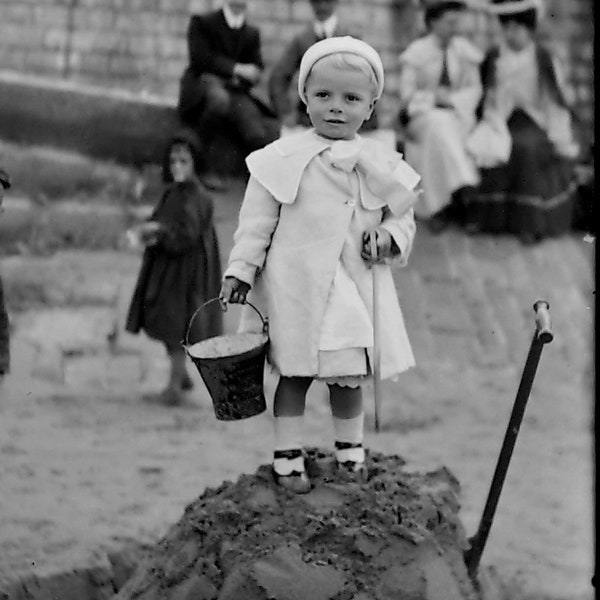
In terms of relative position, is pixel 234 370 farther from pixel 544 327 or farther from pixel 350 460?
pixel 544 327

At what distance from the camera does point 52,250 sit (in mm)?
5336

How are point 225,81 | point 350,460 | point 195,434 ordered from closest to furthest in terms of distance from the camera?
point 350,460, point 195,434, point 225,81

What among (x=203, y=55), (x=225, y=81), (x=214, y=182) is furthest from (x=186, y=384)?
(x=203, y=55)

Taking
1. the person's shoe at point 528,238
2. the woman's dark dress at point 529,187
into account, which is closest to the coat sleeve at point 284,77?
the woman's dark dress at point 529,187

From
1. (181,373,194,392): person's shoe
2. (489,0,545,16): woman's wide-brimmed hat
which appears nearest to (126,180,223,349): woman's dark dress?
(181,373,194,392): person's shoe

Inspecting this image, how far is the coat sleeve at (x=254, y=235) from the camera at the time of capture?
2.90 m

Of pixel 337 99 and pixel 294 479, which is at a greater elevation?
pixel 337 99

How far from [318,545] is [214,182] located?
253 centimetres

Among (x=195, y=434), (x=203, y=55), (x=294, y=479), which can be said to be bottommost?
(x=195, y=434)

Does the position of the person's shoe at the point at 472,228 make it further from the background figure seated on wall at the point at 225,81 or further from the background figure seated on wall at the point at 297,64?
the background figure seated on wall at the point at 225,81

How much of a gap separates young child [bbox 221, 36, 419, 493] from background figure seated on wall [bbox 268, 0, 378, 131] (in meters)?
2.41

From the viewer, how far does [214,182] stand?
205 inches

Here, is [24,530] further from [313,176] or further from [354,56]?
[354,56]

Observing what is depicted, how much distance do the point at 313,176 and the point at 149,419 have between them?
7.64 ft
